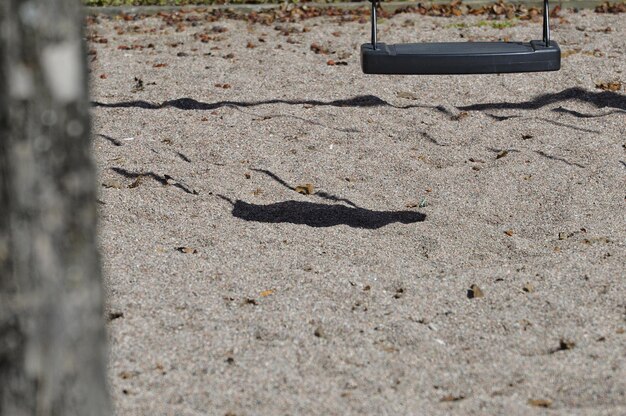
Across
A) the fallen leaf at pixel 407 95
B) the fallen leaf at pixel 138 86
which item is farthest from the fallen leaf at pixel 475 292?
the fallen leaf at pixel 138 86

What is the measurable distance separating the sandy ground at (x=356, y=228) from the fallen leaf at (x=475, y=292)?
0.07 ft

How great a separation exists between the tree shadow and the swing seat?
2.87ft

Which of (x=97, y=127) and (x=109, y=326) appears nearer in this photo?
(x=109, y=326)

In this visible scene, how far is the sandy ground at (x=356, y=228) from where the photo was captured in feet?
11.1

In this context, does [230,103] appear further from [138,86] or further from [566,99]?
[566,99]

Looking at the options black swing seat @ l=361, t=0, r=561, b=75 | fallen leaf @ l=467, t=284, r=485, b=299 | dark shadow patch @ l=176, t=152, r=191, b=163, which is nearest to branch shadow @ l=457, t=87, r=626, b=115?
dark shadow patch @ l=176, t=152, r=191, b=163

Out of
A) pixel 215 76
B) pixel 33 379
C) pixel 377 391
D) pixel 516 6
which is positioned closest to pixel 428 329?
pixel 377 391

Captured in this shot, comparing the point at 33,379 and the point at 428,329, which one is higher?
the point at 33,379

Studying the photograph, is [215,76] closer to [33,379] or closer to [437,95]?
[437,95]

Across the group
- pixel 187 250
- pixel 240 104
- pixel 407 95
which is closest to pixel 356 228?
pixel 187 250

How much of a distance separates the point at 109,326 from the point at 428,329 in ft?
4.05

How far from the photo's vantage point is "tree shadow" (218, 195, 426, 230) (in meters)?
4.99

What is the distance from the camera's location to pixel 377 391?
330 centimetres

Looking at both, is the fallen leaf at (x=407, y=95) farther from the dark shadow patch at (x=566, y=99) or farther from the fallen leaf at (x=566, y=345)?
the fallen leaf at (x=566, y=345)
